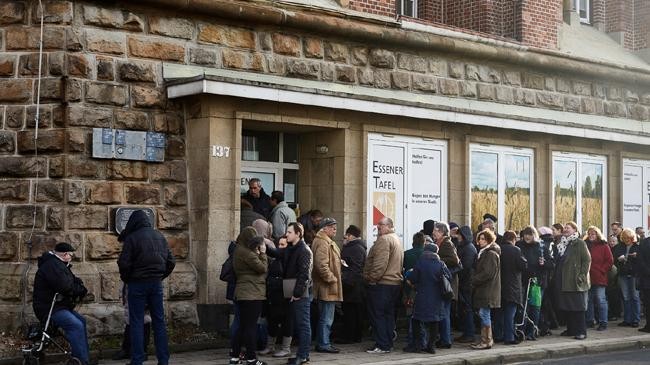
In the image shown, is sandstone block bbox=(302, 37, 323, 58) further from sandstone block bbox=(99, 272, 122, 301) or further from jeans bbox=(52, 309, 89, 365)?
jeans bbox=(52, 309, 89, 365)

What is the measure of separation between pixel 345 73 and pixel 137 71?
4022 millimetres

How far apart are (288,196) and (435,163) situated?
9.52ft

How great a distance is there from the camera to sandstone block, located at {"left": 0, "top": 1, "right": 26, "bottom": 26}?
49.4 feet

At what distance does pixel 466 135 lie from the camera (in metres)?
19.7

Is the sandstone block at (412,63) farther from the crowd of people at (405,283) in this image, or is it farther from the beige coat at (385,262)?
the beige coat at (385,262)

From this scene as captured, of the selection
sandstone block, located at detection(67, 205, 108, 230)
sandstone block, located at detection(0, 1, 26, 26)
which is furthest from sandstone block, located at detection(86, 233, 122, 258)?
sandstone block, located at detection(0, 1, 26, 26)

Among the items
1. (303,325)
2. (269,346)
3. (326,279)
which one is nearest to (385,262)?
(326,279)

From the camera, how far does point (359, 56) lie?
60.0ft

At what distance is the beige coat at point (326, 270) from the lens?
14844 mm

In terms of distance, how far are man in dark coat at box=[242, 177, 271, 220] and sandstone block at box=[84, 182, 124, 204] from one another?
2297 millimetres

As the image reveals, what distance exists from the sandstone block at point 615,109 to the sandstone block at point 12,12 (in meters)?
13.3

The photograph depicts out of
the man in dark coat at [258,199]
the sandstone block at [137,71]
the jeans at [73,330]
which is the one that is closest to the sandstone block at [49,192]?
the sandstone block at [137,71]

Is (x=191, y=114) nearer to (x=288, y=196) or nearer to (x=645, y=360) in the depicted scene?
(x=288, y=196)

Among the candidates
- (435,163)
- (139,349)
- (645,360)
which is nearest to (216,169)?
(139,349)
